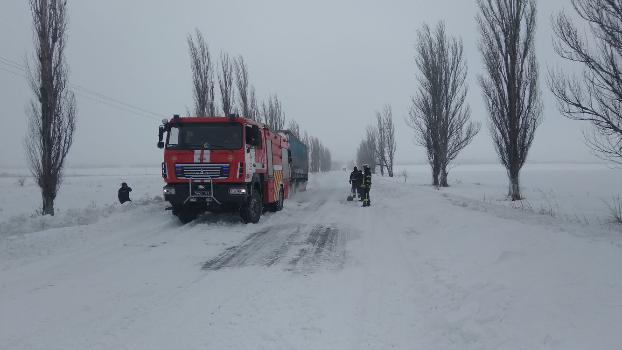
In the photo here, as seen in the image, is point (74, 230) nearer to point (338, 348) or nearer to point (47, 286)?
point (47, 286)

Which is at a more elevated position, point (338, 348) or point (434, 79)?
point (434, 79)

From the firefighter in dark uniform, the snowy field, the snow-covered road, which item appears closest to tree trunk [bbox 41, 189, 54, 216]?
the snow-covered road

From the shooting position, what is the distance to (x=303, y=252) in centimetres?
716

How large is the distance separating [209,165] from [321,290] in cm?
610

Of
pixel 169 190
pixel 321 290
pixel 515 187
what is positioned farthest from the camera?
pixel 515 187

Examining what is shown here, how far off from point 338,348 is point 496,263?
3.28 m

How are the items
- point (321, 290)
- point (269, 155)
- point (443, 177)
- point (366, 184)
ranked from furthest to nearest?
point (443, 177), point (366, 184), point (269, 155), point (321, 290)

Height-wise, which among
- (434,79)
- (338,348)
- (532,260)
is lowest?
(338,348)

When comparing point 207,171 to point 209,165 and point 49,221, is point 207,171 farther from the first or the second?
point 49,221

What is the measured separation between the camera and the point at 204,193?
9.91 m

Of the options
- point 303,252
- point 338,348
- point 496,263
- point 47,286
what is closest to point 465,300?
point 496,263

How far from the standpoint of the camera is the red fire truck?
32.6ft

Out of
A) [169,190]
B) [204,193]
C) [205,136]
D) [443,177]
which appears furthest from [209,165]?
[443,177]

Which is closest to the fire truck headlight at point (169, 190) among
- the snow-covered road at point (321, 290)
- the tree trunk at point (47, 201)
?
the snow-covered road at point (321, 290)
